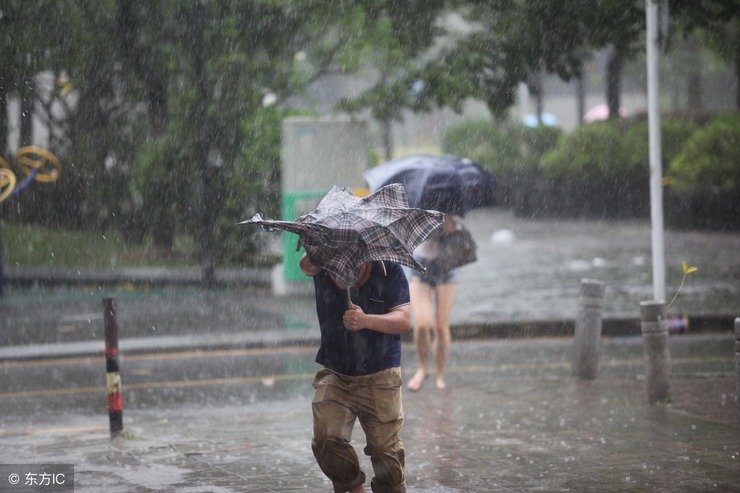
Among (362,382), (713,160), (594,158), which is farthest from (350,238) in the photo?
(594,158)

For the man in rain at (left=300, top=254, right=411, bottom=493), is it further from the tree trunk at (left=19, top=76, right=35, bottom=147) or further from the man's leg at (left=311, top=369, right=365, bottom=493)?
the tree trunk at (left=19, top=76, right=35, bottom=147)

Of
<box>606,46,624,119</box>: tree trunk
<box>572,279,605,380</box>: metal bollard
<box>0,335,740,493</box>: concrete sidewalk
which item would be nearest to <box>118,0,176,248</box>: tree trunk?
<box>0,335,740,493</box>: concrete sidewalk

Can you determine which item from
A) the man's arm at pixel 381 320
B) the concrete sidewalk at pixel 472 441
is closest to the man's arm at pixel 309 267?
the man's arm at pixel 381 320

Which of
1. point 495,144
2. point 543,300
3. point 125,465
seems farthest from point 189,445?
point 495,144

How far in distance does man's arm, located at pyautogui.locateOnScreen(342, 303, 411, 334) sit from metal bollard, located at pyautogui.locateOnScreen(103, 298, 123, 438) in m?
3.63

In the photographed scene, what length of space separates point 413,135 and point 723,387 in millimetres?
60510

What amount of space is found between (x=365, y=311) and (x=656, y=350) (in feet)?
15.0

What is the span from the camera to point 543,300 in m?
18.1

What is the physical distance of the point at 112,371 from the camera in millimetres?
9000

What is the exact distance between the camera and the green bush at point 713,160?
100 ft

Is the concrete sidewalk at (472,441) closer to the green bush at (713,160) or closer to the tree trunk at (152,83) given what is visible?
the tree trunk at (152,83)

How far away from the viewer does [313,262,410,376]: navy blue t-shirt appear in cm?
602

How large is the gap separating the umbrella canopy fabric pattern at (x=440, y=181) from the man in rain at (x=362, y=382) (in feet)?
15.1

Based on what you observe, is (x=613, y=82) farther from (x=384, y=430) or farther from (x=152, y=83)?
(x=384, y=430)
